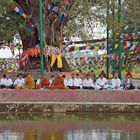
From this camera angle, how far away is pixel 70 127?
1670cm

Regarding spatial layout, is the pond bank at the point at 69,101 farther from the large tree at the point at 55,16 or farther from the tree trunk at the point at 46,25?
the tree trunk at the point at 46,25

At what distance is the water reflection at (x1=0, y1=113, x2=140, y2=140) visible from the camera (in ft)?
47.9

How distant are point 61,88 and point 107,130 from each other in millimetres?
6863

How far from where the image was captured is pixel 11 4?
1135 inches

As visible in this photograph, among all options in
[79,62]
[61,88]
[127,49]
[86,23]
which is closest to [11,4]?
[86,23]

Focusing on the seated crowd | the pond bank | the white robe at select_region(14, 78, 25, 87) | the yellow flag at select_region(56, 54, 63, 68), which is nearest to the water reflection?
the pond bank

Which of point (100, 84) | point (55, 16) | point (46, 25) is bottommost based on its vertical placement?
point (100, 84)

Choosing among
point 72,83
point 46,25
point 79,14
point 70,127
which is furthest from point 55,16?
point 70,127

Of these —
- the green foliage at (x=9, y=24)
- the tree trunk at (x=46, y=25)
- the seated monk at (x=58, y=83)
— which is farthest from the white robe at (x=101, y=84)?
the green foliage at (x=9, y=24)

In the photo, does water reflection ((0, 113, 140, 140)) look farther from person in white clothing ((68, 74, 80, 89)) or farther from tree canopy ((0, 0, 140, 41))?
tree canopy ((0, 0, 140, 41))

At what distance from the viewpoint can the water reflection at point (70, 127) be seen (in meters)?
14.6

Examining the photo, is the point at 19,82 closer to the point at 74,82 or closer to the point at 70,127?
the point at 74,82

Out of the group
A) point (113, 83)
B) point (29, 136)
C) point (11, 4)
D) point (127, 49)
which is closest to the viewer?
point (29, 136)

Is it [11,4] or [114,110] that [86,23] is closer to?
[11,4]
